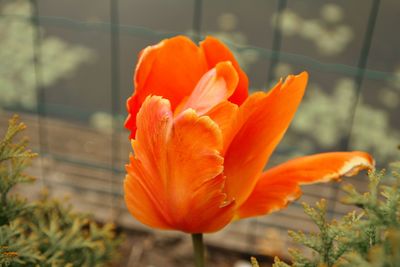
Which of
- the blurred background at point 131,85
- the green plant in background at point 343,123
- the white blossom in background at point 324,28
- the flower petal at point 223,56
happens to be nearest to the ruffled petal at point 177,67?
the flower petal at point 223,56

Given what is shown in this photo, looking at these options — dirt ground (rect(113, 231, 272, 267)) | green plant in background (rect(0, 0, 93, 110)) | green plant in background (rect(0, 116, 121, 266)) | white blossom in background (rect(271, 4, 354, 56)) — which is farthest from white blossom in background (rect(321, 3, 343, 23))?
green plant in background (rect(0, 116, 121, 266))

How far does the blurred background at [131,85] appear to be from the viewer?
1.34 m

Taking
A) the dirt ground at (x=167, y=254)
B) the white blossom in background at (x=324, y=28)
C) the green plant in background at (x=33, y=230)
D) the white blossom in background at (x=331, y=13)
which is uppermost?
the green plant in background at (x=33, y=230)

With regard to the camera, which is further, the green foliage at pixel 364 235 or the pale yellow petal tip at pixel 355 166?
the pale yellow petal tip at pixel 355 166

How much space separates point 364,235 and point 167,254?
889 mm

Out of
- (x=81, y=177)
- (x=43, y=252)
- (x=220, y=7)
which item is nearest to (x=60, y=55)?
(x=81, y=177)

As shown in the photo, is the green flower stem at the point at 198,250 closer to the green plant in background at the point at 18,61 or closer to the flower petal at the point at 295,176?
the flower petal at the point at 295,176

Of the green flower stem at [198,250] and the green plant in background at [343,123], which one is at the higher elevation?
the green flower stem at [198,250]

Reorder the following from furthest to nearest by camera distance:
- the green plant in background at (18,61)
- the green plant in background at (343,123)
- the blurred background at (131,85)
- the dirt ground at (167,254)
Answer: the green plant in background at (18,61) → the green plant in background at (343,123) → the blurred background at (131,85) → the dirt ground at (167,254)

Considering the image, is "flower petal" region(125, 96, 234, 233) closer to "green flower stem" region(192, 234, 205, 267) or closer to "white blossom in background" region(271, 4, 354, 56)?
"green flower stem" region(192, 234, 205, 267)

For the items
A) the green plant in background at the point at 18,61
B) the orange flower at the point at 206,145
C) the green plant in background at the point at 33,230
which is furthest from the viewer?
the green plant in background at the point at 18,61

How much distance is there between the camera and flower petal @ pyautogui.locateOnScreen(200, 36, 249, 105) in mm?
516

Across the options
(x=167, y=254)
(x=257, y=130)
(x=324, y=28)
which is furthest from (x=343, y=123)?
(x=257, y=130)

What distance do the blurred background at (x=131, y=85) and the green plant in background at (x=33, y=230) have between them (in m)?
0.49
